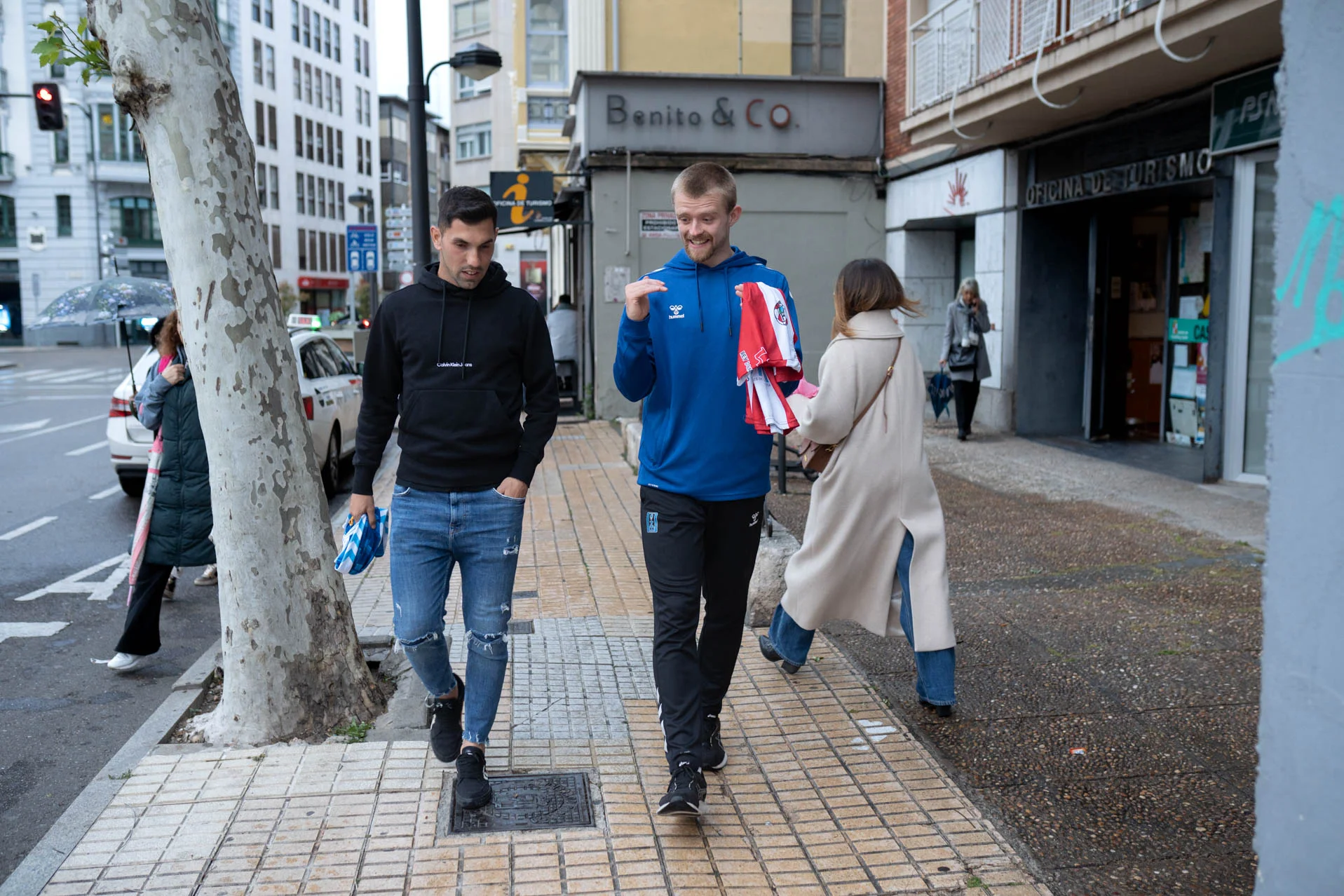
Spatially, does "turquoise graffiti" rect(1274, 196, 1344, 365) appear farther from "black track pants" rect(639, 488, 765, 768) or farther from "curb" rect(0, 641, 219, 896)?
"curb" rect(0, 641, 219, 896)

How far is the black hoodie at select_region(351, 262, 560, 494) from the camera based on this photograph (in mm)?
3732

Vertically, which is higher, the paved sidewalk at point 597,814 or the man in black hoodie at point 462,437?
the man in black hoodie at point 462,437

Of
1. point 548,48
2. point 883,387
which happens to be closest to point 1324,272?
point 883,387

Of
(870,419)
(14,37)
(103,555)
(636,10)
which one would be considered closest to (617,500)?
(103,555)

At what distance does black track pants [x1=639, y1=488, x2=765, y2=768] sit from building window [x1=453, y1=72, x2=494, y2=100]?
54.2 m

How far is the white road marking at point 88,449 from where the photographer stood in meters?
14.6

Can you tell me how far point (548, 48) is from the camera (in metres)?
25.9

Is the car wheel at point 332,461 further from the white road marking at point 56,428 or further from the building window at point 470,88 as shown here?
the building window at point 470,88

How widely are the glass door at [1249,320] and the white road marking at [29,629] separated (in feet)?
29.1

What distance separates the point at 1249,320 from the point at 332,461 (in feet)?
27.8

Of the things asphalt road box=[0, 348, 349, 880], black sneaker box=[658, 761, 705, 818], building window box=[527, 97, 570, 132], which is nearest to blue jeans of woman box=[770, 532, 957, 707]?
black sneaker box=[658, 761, 705, 818]

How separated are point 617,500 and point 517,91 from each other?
18420mm

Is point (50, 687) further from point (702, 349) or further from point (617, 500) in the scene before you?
point (617, 500)

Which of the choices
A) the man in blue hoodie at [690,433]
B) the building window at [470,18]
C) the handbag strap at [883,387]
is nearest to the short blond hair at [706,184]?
the man in blue hoodie at [690,433]
